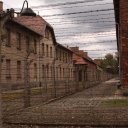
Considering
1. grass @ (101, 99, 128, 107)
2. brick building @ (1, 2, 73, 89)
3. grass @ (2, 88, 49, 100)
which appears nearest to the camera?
grass @ (101, 99, 128, 107)

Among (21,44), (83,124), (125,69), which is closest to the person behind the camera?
(83,124)

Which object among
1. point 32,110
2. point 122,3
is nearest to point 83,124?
point 32,110

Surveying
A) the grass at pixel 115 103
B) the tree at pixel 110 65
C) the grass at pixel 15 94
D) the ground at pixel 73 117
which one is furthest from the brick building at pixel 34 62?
the tree at pixel 110 65

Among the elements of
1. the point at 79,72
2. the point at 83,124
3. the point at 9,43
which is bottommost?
the point at 83,124

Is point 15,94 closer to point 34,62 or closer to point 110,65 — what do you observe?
point 34,62

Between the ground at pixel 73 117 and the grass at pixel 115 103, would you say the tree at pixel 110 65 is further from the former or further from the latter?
the ground at pixel 73 117

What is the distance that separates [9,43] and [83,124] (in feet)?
78.2

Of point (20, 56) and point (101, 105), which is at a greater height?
point (20, 56)

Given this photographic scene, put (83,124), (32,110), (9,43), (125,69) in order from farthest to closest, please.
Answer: (9,43), (125,69), (32,110), (83,124)

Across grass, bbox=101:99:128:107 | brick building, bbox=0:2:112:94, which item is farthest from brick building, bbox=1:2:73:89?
grass, bbox=101:99:128:107

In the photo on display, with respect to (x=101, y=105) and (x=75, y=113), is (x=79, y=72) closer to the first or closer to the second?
(x=101, y=105)

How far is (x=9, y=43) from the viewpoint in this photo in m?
33.8

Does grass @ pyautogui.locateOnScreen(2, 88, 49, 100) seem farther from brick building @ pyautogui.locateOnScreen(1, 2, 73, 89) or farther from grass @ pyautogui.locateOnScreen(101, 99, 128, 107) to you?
brick building @ pyautogui.locateOnScreen(1, 2, 73, 89)

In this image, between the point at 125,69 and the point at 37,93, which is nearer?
the point at 37,93
